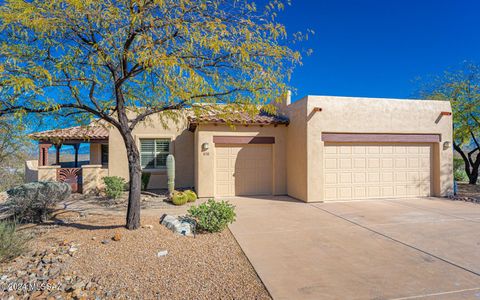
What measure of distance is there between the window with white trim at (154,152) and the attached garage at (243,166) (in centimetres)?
453

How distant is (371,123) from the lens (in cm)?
1079

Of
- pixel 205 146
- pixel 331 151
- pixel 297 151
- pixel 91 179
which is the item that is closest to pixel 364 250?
pixel 331 151

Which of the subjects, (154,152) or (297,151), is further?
(154,152)

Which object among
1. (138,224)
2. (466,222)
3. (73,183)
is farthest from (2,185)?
(466,222)

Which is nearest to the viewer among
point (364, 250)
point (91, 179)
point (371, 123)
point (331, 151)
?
point (364, 250)

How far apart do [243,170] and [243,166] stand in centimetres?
18

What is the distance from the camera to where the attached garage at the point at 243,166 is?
37.8ft

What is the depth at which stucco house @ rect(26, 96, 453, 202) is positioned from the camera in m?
10.5

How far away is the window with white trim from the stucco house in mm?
3787

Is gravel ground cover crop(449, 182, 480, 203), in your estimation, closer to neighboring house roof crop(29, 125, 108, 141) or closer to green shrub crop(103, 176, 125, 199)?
green shrub crop(103, 176, 125, 199)

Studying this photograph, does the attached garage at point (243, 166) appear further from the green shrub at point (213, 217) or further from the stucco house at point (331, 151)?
the green shrub at point (213, 217)

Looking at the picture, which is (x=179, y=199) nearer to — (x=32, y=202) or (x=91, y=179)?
(x=32, y=202)

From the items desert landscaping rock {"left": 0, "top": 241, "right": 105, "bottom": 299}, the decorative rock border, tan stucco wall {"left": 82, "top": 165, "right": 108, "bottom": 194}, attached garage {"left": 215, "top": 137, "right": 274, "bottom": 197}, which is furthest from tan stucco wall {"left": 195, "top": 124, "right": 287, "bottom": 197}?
the decorative rock border

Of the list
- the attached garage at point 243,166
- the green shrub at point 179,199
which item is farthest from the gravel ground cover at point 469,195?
the green shrub at point 179,199
